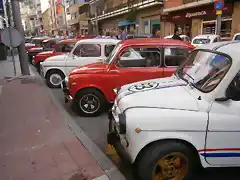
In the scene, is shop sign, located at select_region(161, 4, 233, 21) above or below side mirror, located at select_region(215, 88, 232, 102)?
above

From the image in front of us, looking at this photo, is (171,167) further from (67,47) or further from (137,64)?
(67,47)

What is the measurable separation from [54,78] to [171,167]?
6690 millimetres

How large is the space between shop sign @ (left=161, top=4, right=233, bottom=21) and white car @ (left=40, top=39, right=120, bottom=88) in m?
15.8

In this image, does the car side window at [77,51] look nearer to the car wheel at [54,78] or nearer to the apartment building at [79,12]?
the car wheel at [54,78]

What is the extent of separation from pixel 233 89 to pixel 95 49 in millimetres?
5866

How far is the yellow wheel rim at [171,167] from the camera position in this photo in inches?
109

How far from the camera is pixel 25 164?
11.6 ft

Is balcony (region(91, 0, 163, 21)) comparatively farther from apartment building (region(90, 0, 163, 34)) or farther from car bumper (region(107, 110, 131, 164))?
car bumper (region(107, 110, 131, 164))

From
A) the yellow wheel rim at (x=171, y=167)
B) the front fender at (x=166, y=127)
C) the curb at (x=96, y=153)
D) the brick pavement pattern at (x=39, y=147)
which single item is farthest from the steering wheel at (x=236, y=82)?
the brick pavement pattern at (x=39, y=147)

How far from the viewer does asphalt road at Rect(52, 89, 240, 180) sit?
3256 mm

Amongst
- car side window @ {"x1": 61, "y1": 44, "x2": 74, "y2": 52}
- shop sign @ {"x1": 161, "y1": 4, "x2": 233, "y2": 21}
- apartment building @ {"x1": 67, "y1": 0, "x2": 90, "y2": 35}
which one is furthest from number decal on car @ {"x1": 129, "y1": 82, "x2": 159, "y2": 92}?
apartment building @ {"x1": 67, "y1": 0, "x2": 90, "y2": 35}

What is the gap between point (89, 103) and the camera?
5.59 m

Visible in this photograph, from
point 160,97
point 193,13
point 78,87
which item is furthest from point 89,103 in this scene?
point 193,13

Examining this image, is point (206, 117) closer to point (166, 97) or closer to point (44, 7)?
point (166, 97)
